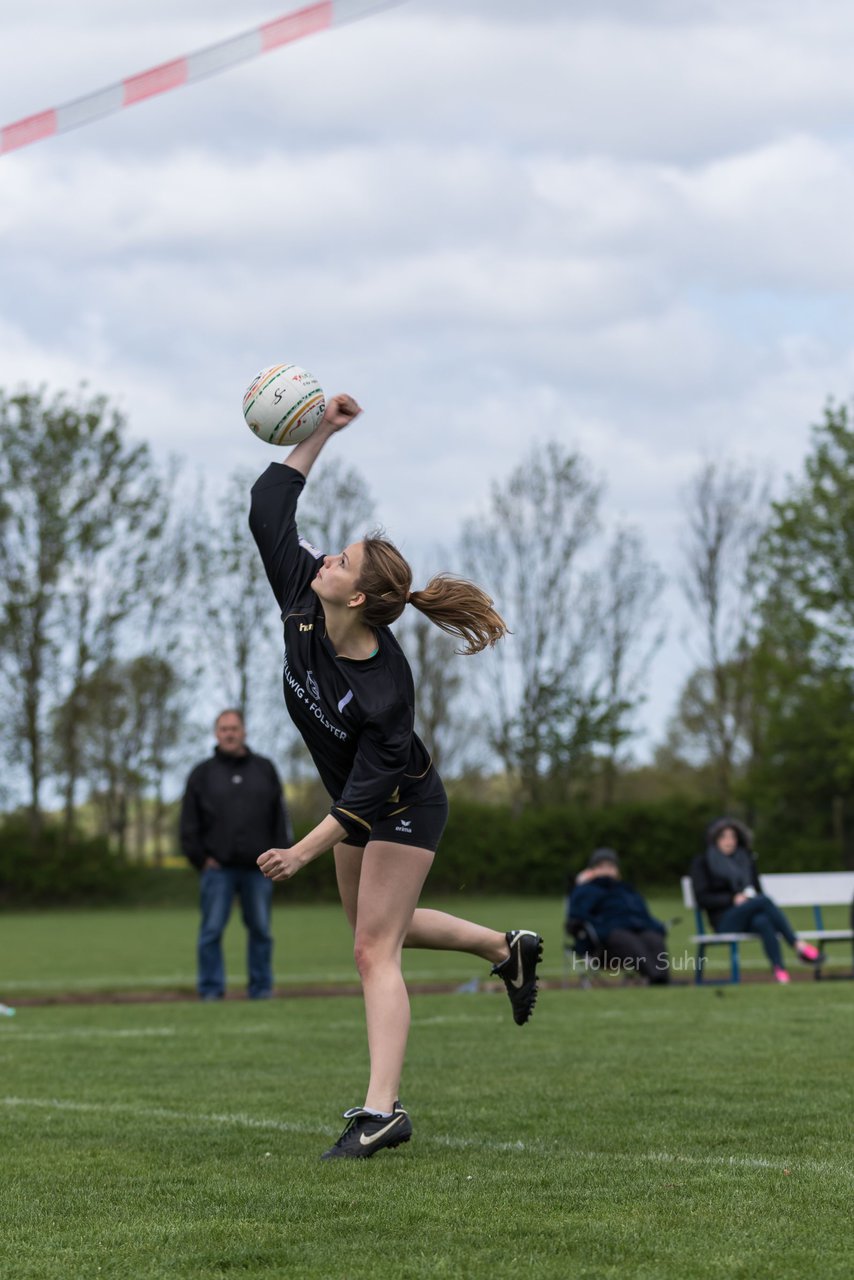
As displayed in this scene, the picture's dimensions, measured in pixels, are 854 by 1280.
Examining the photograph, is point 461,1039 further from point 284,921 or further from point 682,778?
point 682,778

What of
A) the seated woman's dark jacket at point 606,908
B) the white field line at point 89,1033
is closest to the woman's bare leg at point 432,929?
the white field line at point 89,1033

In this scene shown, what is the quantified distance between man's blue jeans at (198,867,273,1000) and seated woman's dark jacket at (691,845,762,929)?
164 inches

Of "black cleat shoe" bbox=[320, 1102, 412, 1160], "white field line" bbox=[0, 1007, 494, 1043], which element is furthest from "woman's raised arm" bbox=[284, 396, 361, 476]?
"white field line" bbox=[0, 1007, 494, 1043]

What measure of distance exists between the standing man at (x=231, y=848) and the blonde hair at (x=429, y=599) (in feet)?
25.1

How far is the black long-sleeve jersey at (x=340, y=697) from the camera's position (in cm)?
540

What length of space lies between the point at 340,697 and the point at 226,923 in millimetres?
7968

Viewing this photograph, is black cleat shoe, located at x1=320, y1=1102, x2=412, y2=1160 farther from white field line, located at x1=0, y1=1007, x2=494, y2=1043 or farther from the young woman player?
white field line, located at x1=0, y1=1007, x2=494, y2=1043

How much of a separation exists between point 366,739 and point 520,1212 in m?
1.73

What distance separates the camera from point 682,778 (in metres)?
62.5

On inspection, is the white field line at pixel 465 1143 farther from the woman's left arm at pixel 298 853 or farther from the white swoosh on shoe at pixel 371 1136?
the woman's left arm at pixel 298 853

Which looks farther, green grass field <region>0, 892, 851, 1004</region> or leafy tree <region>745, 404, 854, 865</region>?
leafy tree <region>745, 404, 854, 865</region>

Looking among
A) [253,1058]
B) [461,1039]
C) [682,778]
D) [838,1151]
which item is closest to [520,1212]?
[838,1151]

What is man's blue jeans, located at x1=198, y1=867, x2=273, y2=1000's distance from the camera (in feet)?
42.9

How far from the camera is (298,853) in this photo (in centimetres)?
507
